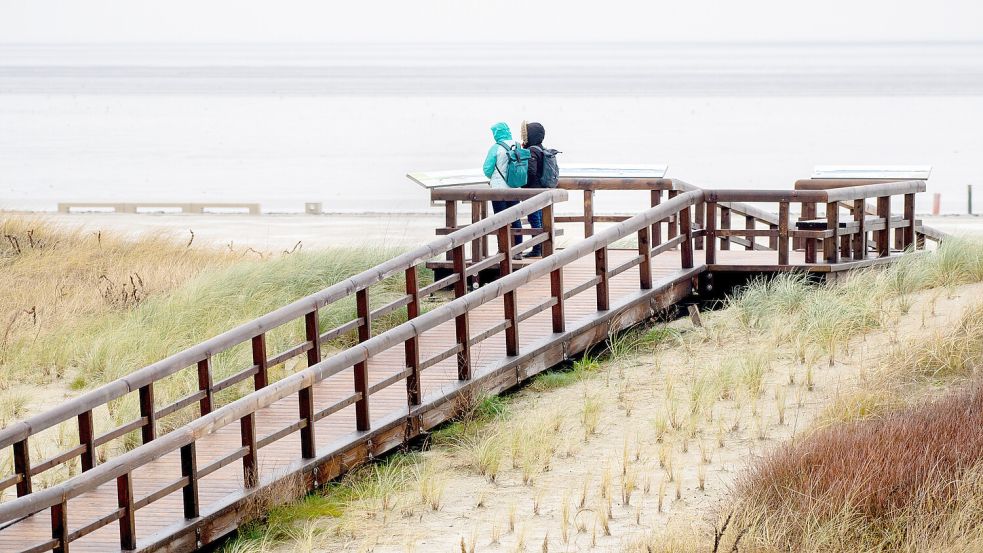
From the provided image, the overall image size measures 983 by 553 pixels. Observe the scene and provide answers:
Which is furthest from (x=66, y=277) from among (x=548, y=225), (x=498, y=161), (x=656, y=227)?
(x=656, y=227)

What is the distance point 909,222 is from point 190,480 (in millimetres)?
8099

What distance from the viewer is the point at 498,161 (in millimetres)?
13117

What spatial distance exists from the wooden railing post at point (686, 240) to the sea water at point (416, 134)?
21333 mm

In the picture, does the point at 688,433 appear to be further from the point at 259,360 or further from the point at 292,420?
the point at 259,360

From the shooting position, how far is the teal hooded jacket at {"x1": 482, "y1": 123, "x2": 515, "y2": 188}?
13.1 meters

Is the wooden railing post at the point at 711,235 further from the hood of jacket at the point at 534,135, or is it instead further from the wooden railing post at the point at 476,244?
the wooden railing post at the point at 476,244

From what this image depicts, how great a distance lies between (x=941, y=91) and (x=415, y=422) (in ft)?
325

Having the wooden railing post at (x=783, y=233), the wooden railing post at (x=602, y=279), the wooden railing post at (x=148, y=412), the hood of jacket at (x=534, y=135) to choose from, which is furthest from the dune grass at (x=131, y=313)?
the wooden railing post at (x=783, y=233)

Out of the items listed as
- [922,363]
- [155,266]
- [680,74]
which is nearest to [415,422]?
[922,363]

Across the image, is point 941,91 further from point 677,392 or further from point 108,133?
point 677,392

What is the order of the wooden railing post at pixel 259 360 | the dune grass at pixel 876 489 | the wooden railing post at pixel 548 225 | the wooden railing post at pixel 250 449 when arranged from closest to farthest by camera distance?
the dune grass at pixel 876 489
the wooden railing post at pixel 250 449
the wooden railing post at pixel 259 360
the wooden railing post at pixel 548 225

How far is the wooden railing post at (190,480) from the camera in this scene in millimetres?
7477

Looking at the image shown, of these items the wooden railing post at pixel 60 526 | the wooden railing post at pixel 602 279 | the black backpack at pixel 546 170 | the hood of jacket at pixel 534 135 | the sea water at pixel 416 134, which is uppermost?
the hood of jacket at pixel 534 135

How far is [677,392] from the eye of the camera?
9.68m
